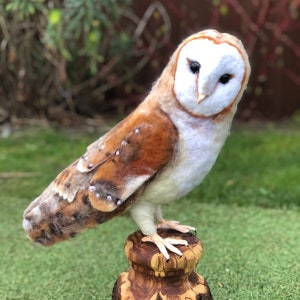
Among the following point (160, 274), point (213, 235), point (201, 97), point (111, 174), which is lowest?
point (213, 235)

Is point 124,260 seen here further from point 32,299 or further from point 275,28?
point 275,28

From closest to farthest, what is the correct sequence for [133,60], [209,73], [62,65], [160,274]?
[209,73], [160,274], [62,65], [133,60]

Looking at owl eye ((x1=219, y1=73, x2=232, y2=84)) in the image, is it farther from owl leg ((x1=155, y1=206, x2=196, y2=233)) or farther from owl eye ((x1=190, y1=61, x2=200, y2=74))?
owl leg ((x1=155, y1=206, x2=196, y2=233))

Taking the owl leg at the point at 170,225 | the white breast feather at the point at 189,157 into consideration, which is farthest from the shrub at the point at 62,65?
the white breast feather at the point at 189,157

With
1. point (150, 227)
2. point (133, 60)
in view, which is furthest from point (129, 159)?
point (133, 60)

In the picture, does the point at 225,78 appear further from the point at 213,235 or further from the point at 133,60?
the point at 133,60

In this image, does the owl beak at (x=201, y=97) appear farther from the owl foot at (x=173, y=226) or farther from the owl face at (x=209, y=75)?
the owl foot at (x=173, y=226)

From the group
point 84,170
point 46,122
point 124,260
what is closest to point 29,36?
point 46,122
